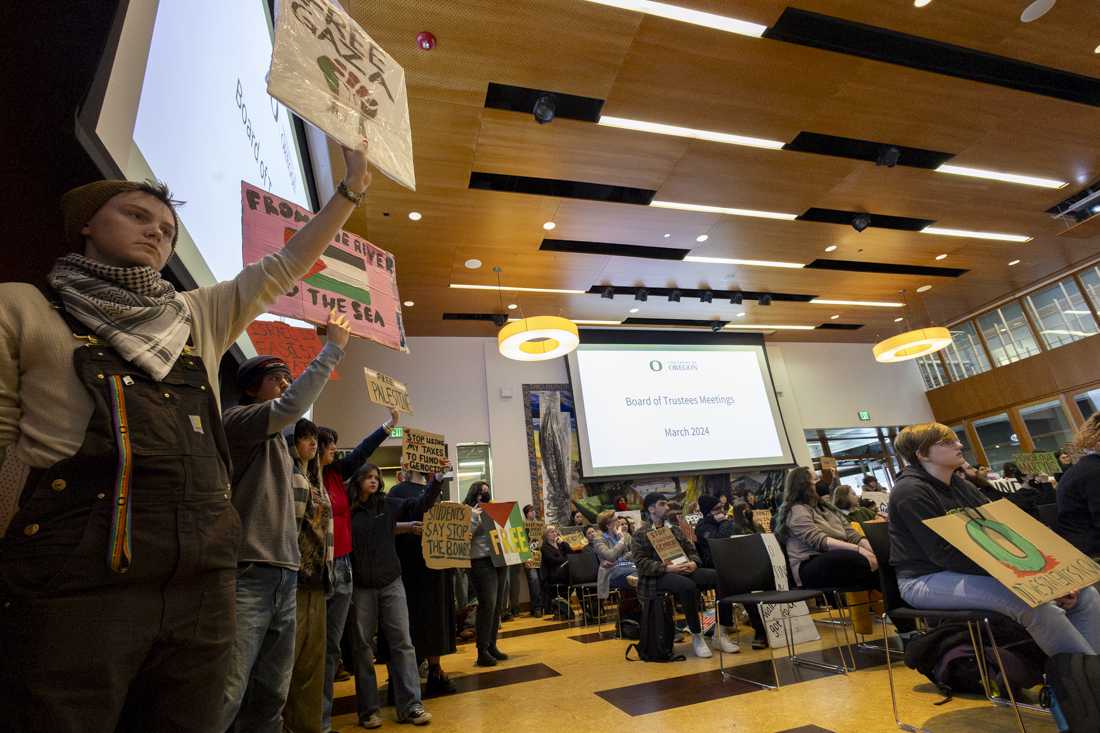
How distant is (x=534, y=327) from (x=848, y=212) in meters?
4.31

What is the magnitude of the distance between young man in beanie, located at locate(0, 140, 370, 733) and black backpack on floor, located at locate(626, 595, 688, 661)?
3458 millimetres

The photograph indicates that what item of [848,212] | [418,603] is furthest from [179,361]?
[848,212]

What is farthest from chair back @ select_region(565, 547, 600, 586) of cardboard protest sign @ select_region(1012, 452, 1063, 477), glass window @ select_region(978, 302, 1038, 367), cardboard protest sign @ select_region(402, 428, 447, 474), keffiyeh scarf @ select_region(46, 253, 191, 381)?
glass window @ select_region(978, 302, 1038, 367)

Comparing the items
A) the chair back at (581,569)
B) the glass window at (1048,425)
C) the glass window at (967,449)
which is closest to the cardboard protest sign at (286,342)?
the chair back at (581,569)

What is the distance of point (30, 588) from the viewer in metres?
0.69

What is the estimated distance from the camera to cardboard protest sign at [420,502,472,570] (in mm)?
3131

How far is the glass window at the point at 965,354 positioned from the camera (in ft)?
37.6

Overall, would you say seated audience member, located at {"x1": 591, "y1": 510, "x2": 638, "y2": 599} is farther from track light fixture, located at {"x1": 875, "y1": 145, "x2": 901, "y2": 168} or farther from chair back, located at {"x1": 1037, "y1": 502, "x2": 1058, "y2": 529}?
track light fixture, located at {"x1": 875, "y1": 145, "x2": 901, "y2": 168}

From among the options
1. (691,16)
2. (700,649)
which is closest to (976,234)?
(691,16)

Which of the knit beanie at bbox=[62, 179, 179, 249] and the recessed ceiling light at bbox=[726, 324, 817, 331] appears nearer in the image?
the knit beanie at bbox=[62, 179, 179, 249]

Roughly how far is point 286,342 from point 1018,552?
3.27 metres

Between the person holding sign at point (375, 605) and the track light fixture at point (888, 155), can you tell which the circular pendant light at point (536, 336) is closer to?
the track light fixture at point (888, 155)

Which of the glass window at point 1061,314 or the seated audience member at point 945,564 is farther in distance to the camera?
the glass window at point 1061,314

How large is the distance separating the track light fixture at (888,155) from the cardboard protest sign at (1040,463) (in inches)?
144
